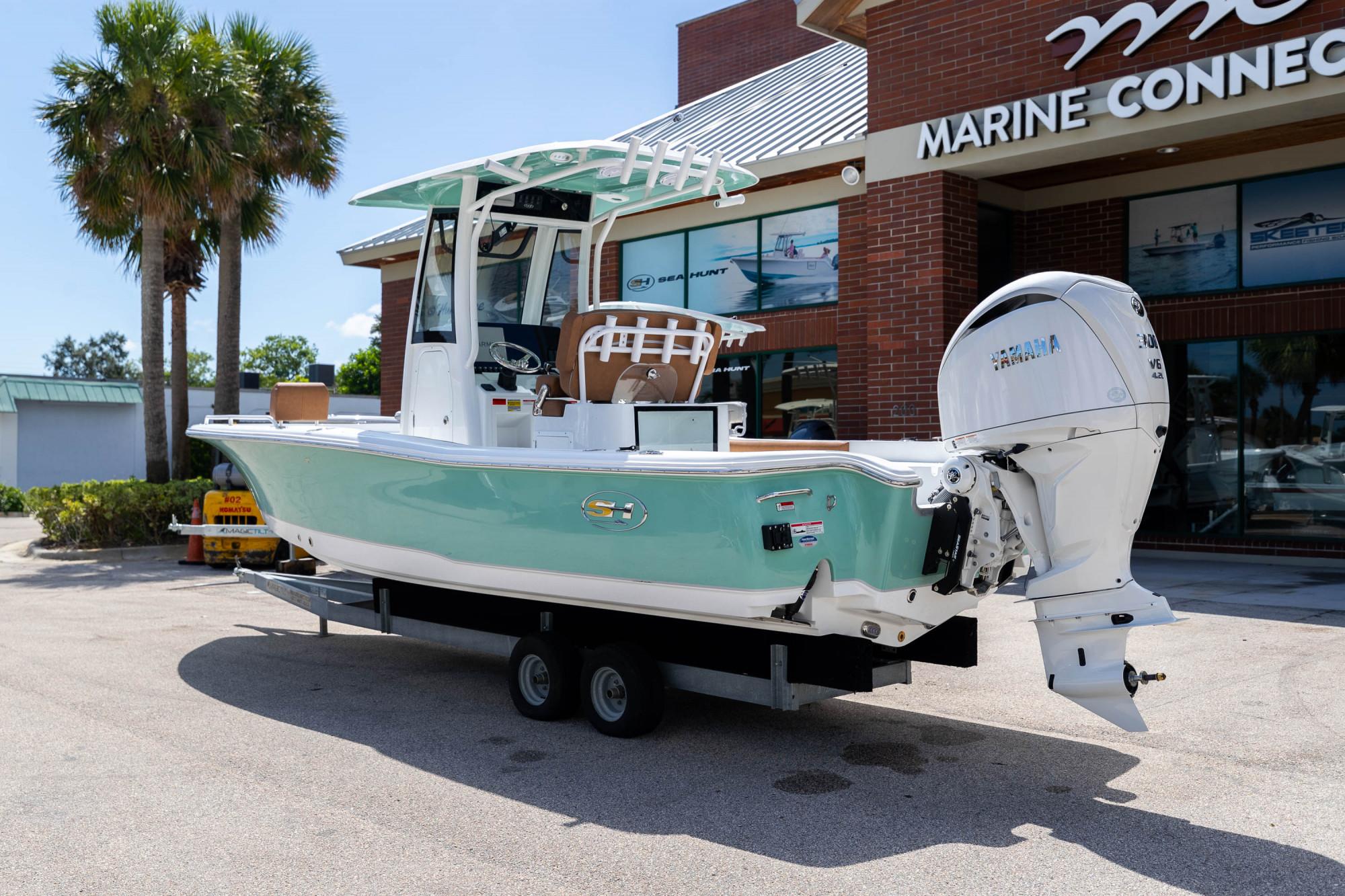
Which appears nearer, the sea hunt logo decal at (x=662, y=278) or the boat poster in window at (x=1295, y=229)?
the boat poster in window at (x=1295, y=229)

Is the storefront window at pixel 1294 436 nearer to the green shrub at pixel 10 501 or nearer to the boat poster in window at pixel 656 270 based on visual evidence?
the boat poster in window at pixel 656 270

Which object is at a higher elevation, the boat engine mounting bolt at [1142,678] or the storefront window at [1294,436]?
the storefront window at [1294,436]

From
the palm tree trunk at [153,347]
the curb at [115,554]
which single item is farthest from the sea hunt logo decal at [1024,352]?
the palm tree trunk at [153,347]

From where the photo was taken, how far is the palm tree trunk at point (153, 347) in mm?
16609

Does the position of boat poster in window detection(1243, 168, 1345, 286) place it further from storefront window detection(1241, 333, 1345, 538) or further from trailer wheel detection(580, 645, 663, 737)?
trailer wheel detection(580, 645, 663, 737)

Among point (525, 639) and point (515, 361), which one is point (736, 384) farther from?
point (525, 639)

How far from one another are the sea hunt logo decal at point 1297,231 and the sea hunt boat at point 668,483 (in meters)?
7.54

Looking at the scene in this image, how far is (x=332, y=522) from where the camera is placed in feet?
A: 24.4

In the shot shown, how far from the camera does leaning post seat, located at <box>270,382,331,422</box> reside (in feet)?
28.0

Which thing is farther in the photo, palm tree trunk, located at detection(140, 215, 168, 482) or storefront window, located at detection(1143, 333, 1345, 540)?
palm tree trunk, located at detection(140, 215, 168, 482)

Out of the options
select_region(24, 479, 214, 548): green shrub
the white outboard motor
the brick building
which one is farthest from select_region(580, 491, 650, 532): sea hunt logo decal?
select_region(24, 479, 214, 548): green shrub

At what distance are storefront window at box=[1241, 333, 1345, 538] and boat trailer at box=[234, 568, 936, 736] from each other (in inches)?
334

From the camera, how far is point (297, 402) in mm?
8586

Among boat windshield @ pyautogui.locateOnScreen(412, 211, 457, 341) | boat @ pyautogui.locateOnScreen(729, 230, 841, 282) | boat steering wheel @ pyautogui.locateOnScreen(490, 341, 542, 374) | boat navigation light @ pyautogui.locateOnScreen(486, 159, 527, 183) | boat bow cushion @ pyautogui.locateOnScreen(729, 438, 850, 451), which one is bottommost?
boat bow cushion @ pyautogui.locateOnScreen(729, 438, 850, 451)
